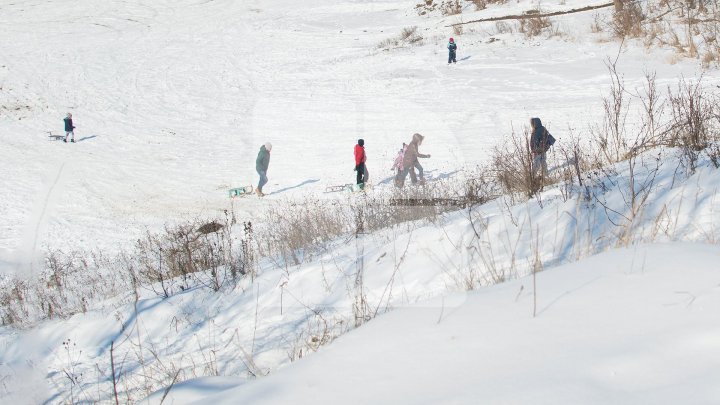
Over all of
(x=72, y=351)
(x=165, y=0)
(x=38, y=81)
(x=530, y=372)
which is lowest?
(x=72, y=351)

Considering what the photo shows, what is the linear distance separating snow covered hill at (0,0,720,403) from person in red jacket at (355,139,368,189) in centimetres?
107

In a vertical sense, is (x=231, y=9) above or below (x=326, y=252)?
Result: above

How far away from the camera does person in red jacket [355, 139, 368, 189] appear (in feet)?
53.2

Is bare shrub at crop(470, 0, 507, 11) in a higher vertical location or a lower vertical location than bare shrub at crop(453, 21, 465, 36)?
higher

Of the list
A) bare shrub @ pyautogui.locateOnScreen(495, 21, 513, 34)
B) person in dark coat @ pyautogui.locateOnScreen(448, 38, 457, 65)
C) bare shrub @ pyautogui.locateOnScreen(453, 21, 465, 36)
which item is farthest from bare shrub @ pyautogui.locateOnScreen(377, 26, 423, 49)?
person in dark coat @ pyautogui.locateOnScreen(448, 38, 457, 65)

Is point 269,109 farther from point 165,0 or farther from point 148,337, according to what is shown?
point 165,0

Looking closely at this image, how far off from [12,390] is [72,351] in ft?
2.95

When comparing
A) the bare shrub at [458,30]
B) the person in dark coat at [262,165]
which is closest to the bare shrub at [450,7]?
the bare shrub at [458,30]

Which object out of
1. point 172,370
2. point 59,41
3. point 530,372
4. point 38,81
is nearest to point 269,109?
point 38,81

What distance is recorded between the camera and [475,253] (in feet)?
→ 15.8

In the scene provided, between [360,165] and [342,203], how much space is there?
6.60 ft

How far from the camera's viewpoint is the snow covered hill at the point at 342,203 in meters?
2.37

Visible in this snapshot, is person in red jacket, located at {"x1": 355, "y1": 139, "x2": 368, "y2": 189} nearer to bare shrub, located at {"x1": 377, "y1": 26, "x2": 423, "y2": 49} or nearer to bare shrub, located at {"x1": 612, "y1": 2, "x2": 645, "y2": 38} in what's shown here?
bare shrub, located at {"x1": 612, "y1": 2, "x2": 645, "y2": 38}

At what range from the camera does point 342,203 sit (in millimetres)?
14703
